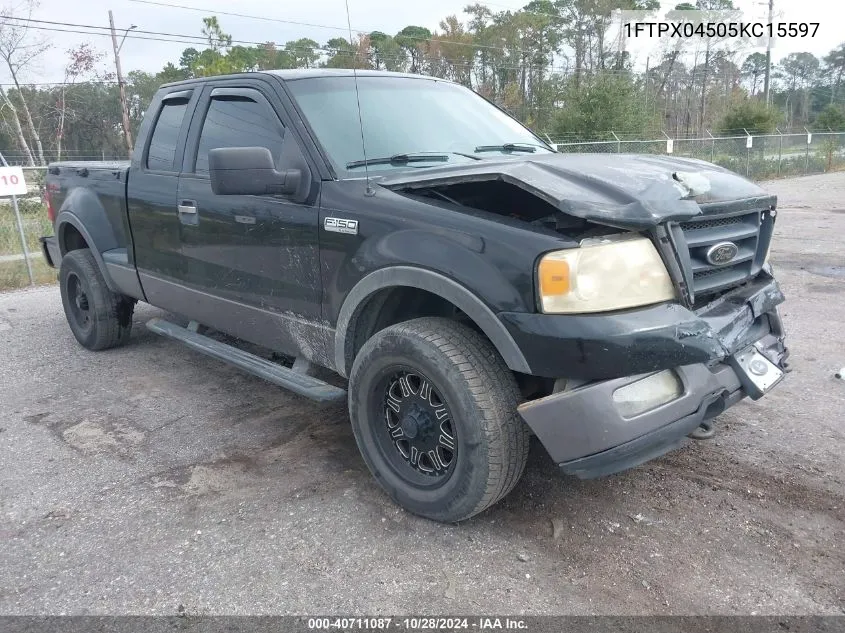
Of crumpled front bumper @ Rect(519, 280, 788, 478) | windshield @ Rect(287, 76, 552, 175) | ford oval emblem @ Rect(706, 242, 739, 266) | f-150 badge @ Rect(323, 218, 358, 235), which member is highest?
windshield @ Rect(287, 76, 552, 175)

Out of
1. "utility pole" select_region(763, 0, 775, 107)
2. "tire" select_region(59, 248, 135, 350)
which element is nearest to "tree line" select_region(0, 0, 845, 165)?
"utility pole" select_region(763, 0, 775, 107)

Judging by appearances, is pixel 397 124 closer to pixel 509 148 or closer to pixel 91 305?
pixel 509 148

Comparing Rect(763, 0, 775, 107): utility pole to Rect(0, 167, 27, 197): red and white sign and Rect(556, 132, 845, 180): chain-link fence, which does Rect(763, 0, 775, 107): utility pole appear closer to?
Rect(556, 132, 845, 180): chain-link fence

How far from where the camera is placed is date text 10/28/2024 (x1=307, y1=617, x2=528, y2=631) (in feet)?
7.98

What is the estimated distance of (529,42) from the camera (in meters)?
41.4

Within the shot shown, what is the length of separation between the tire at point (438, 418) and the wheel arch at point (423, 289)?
0.42 feet

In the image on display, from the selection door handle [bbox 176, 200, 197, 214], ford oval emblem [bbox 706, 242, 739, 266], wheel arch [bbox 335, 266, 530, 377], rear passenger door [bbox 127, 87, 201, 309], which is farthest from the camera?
rear passenger door [bbox 127, 87, 201, 309]

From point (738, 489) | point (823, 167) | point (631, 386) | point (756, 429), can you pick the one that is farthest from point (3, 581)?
point (823, 167)

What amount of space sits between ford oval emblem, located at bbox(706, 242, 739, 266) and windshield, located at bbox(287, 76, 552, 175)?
132 centimetres

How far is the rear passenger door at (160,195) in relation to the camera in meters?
4.44

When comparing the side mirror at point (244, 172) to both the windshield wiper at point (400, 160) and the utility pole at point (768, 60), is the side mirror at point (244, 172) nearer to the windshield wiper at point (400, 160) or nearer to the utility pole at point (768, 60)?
the windshield wiper at point (400, 160)

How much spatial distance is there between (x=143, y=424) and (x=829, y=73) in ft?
253

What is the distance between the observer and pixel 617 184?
2717 millimetres

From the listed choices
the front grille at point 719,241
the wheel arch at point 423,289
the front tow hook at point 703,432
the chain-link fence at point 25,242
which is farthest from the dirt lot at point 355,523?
the chain-link fence at point 25,242
